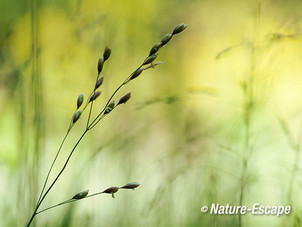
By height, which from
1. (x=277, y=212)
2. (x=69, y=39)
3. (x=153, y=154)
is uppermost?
(x=69, y=39)

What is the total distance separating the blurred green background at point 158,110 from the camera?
28.8 inches

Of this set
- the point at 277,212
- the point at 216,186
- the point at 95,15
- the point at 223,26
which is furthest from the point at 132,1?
the point at 277,212

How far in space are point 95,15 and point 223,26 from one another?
0.99 ft

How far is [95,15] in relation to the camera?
76 cm

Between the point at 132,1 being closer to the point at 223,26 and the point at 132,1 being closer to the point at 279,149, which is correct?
the point at 223,26

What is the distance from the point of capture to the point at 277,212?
0.75 m

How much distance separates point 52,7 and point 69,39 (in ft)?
0.26

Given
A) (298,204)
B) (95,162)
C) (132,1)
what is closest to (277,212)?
(298,204)

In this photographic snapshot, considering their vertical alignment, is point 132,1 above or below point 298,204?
above

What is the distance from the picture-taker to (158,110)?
780 mm

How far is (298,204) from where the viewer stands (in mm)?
751

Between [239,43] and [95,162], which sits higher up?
[239,43]

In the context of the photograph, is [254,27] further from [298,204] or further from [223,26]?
[298,204]

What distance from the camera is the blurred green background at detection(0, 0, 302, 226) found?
28.8 inches
